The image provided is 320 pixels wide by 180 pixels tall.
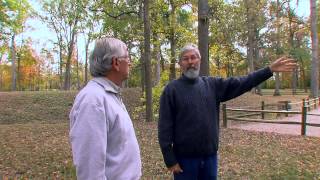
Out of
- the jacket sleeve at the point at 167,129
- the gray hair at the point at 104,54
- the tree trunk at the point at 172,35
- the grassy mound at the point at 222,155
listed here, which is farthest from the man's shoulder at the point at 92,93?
the tree trunk at the point at 172,35

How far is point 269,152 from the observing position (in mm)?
8961

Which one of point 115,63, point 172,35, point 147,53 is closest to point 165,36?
point 172,35

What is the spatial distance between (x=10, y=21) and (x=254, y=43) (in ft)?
105

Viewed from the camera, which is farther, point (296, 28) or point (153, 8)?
point (296, 28)

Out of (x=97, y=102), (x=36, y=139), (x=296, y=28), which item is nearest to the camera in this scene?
(x=97, y=102)

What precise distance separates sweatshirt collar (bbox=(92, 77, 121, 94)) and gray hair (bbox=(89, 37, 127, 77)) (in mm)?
40

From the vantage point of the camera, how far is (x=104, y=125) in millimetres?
2312

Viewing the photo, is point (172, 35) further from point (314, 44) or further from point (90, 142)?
point (90, 142)

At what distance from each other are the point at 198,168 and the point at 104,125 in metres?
1.97

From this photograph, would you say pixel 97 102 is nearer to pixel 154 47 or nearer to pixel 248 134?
pixel 248 134

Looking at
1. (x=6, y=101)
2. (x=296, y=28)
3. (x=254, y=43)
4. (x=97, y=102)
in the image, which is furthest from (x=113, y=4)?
(x=296, y=28)

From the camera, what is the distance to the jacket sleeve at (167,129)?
13.1ft

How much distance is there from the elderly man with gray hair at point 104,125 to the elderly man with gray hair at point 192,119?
145 cm

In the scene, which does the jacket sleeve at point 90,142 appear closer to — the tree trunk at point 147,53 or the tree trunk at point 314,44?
the tree trunk at point 147,53
